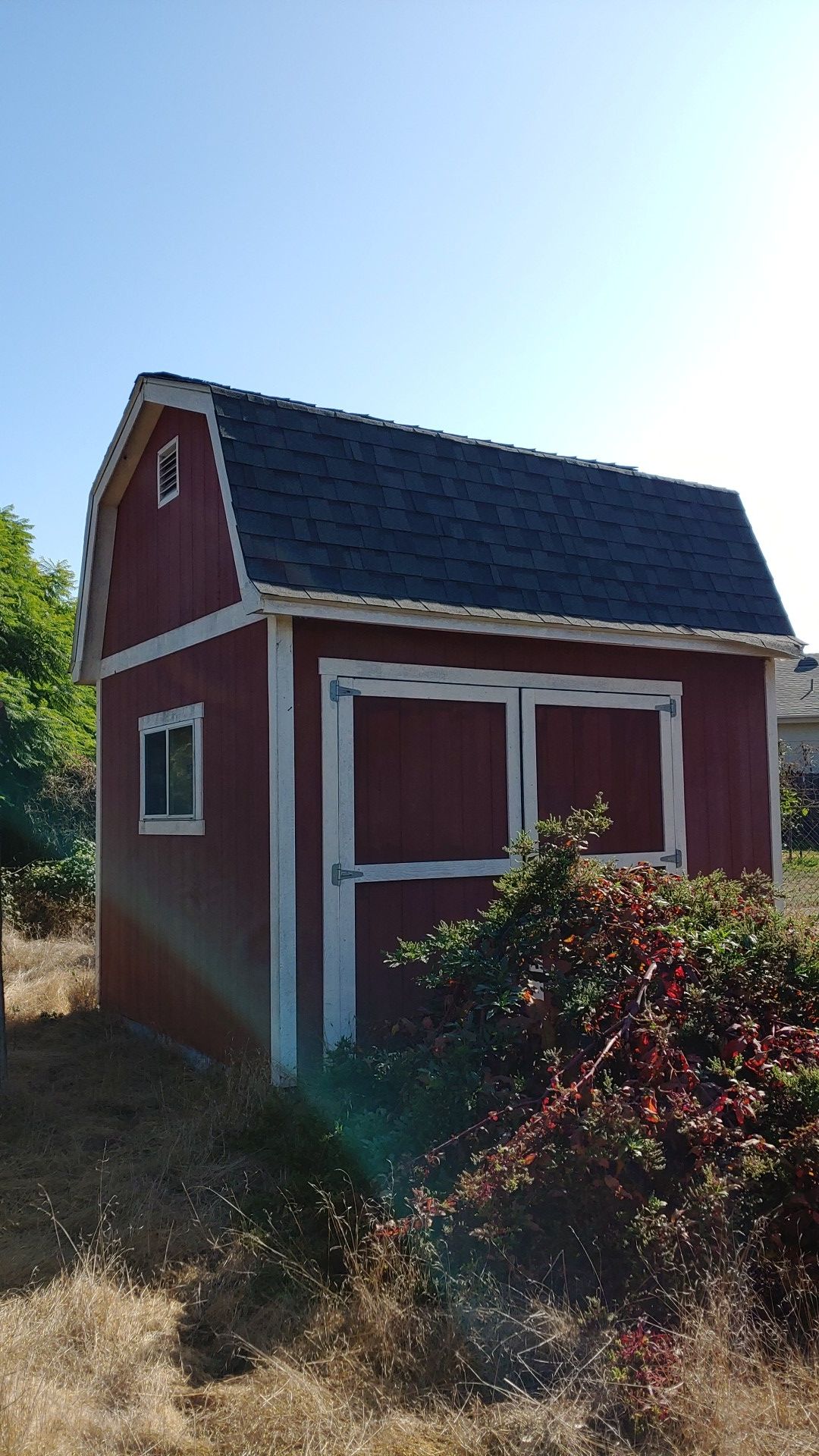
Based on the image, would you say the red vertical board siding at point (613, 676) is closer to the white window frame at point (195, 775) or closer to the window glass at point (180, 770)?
the white window frame at point (195, 775)

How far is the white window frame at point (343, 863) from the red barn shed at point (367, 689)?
1 centimetres

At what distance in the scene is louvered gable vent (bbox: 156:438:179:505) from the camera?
319 inches

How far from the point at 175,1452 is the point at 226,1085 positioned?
9.96 feet

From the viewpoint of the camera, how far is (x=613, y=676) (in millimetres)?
7777

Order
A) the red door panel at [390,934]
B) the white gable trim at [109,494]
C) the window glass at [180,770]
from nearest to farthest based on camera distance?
the red door panel at [390,934]
the white gable trim at [109,494]
the window glass at [180,770]

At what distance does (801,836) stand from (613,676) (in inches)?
544

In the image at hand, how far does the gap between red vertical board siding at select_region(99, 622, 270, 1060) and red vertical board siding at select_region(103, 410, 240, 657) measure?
331 millimetres

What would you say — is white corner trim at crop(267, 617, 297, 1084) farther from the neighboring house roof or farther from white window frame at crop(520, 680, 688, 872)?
the neighboring house roof

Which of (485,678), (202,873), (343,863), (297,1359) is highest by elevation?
(485,678)

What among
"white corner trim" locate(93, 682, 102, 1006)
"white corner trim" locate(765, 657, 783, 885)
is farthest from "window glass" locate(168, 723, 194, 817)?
"white corner trim" locate(765, 657, 783, 885)

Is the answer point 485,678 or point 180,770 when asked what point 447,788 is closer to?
point 485,678

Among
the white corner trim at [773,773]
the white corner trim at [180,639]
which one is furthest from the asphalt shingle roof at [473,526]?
the white corner trim at [180,639]

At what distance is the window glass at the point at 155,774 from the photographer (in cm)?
820

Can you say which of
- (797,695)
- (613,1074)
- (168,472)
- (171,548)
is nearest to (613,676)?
(171,548)
